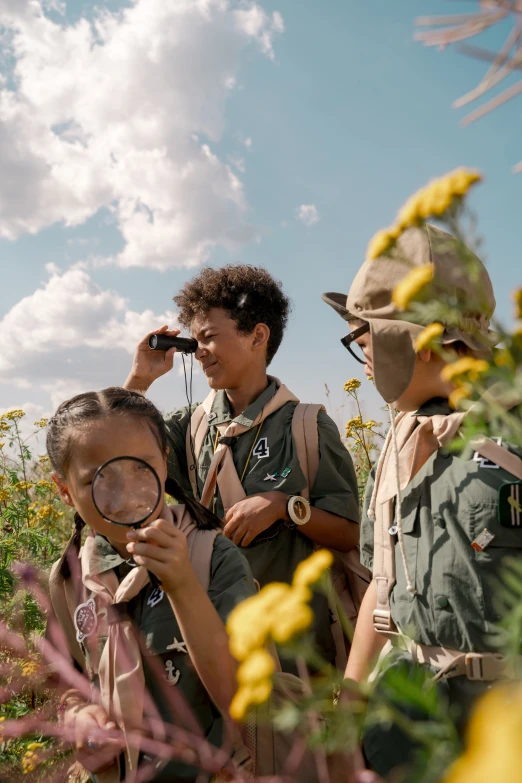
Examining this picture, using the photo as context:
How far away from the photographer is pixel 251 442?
3.57 metres

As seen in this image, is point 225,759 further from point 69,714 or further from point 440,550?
point 440,550

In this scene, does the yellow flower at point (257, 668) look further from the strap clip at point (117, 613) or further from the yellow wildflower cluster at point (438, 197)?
the strap clip at point (117, 613)

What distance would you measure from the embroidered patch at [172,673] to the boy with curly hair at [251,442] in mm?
1190

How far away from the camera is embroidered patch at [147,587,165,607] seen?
6.64 ft

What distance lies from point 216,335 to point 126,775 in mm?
2523

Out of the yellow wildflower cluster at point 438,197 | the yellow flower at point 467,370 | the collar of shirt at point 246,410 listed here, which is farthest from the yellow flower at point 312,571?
the collar of shirt at point 246,410

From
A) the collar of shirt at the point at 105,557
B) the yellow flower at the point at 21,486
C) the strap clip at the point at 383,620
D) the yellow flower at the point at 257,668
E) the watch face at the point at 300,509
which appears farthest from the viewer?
the yellow flower at the point at 21,486

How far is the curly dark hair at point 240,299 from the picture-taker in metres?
4.00

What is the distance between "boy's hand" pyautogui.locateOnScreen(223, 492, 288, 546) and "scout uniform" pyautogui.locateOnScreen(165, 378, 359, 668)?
121mm

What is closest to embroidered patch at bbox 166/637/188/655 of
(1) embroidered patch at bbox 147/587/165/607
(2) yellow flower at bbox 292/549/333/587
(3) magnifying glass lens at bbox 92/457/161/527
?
(1) embroidered patch at bbox 147/587/165/607

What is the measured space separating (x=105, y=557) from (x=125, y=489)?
1.39 feet

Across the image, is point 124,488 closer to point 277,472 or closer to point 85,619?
point 85,619

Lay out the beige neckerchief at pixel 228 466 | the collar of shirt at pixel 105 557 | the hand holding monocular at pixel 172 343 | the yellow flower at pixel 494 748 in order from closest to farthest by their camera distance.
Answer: the yellow flower at pixel 494 748, the collar of shirt at pixel 105 557, the beige neckerchief at pixel 228 466, the hand holding monocular at pixel 172 343

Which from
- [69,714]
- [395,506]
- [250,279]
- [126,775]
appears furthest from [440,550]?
[250,279]
